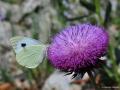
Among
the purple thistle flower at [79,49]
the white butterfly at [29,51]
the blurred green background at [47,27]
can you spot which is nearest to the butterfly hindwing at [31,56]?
the white butterfly at [29,51]

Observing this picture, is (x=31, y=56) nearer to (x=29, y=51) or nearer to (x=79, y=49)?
(x=29, y=51)

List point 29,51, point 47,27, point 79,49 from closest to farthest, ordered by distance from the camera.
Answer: point 79,49, point 29,51, point 47,27

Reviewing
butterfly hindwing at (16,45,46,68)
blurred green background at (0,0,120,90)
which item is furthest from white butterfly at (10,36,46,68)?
blurred green background at (0,0,120,90)

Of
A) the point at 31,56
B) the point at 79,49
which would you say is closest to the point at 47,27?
the point at 31,56

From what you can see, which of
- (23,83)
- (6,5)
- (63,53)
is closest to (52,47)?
(63,53)

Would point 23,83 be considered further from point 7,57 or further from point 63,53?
point 63,53

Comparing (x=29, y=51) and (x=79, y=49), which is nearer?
(x=79, y=49)

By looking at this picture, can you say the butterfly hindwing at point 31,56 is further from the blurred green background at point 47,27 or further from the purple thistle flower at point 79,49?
the blurred green background at point 47,27
